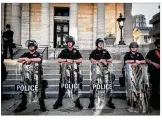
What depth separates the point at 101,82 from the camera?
8.63 m

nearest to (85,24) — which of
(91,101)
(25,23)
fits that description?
(25,23)

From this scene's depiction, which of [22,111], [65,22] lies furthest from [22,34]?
[22,111]

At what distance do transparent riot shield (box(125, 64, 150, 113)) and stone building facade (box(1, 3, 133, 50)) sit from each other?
4.21 m

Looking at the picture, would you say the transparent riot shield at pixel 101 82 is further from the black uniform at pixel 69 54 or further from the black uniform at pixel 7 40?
the black uniform at pixel 7 40

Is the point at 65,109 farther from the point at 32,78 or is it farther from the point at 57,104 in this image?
the point at 32,78

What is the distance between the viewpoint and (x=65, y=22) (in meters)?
16.1

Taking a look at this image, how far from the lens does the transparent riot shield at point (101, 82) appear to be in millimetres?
8594

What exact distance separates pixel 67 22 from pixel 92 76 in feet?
25.4

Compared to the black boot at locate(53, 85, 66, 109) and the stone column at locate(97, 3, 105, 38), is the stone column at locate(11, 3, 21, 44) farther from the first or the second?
the black boot at locate(53, 85, 66, 109)

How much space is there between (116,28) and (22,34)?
4.59m

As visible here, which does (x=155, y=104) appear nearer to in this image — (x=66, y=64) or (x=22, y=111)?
(x=66, y=64)

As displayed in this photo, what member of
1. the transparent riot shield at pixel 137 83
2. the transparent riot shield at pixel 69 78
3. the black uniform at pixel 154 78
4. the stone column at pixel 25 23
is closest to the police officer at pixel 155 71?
the black uniform at pixel 154 78

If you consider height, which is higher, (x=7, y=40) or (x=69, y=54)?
(x=7, y=40)

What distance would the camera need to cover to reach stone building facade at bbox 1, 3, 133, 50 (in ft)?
42.3
